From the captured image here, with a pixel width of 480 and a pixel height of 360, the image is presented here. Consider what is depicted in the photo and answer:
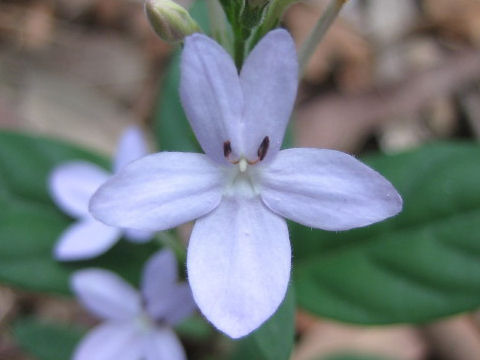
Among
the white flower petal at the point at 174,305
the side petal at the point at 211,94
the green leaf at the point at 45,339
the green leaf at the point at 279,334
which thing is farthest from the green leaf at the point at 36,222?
the side petal at the point at 211,94

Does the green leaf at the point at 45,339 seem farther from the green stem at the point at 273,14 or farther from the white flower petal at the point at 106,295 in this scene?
the green stem at the point at 273,14

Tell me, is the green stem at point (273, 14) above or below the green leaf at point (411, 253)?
above

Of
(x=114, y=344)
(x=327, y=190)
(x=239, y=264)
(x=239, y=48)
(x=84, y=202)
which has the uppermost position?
(x=239, y=48)

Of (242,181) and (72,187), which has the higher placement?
(242,181)

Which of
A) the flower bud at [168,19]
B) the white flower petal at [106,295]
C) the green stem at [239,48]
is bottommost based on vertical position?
the white flower petal at [106,295]

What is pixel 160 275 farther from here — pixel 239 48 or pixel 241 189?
pixel 239 48


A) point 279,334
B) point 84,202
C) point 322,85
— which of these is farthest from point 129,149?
point 322,85

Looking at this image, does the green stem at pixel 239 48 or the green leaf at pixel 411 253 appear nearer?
the green stem at pixel 239 48

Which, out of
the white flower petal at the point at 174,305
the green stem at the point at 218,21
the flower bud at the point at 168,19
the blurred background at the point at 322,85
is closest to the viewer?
the flower bud at the point at 168,19

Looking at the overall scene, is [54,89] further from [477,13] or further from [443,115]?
[477,13]
